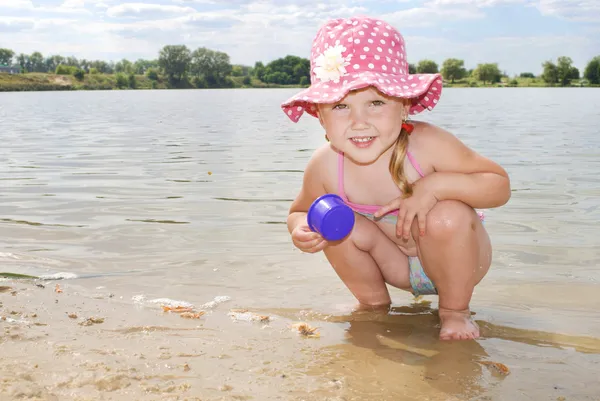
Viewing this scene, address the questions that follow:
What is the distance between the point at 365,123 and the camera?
257 centimetres

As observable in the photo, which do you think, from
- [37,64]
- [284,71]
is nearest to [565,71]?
[284,71]

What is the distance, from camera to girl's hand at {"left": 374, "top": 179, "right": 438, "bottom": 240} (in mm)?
2594

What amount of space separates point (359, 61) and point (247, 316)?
1.16 meters

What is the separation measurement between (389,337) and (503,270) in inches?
52.3

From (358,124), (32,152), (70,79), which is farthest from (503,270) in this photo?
(70,79)

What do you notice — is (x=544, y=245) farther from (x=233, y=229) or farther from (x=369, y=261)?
(x=233, y=229)

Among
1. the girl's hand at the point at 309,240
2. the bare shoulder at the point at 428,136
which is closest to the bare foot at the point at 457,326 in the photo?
the girl's hand at the point at 309,240

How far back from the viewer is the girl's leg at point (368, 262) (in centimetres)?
284

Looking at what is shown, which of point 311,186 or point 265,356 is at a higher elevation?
point 311,186

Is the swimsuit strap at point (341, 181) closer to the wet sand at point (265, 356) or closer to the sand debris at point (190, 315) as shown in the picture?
the wet sand at point (265, 356)

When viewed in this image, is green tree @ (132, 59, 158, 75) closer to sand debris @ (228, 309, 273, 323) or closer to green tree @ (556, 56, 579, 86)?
green tree @ (556, 56, 579, 86)

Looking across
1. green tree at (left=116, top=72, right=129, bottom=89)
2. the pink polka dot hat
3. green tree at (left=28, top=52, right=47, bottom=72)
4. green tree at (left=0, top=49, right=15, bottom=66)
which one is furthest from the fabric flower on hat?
green tree at (left=0, top=49, right=15, bottom=66)

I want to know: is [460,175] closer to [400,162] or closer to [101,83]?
[400,162]

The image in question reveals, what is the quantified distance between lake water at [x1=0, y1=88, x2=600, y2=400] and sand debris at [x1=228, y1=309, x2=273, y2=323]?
0.31 ft
